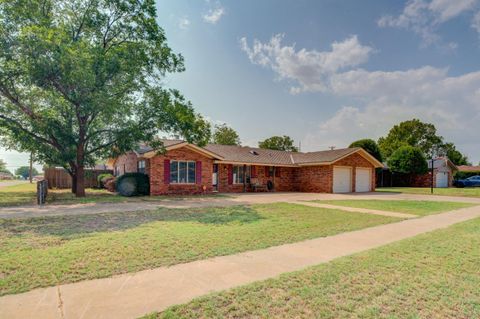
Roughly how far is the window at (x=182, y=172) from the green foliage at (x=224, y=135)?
2635 cm

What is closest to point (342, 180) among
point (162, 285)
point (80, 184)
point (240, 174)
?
point (240, 174)

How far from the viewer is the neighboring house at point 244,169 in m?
17.6

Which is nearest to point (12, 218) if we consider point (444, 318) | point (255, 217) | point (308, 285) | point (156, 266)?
point (156, 266)

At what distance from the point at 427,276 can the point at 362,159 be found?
70.8 feet

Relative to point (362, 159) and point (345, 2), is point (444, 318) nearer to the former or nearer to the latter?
point (345, 2)

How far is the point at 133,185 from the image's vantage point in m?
16.4

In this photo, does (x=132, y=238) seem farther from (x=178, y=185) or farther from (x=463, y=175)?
(x=463, y=175)

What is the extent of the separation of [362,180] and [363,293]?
2280 centimetres

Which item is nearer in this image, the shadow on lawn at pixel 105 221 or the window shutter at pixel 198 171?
Answer: the shadow on lawn at pixel 105 221

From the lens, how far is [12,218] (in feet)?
27.7

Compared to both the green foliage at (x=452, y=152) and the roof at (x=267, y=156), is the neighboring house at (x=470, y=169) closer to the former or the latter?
the green foliage at (x=452, y=152)

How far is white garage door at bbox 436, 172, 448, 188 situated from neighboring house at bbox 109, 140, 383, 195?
15088mm

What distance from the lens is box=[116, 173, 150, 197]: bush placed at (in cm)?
1631

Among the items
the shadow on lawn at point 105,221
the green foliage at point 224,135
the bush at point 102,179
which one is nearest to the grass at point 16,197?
the bush at point 102,179
